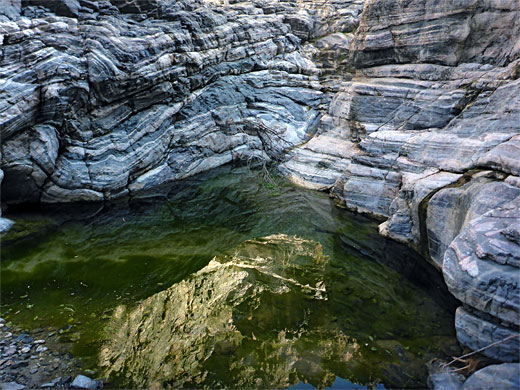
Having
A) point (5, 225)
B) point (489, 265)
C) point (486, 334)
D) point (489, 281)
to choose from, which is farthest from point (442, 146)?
point (5, 225)

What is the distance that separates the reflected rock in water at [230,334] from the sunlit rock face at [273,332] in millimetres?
19

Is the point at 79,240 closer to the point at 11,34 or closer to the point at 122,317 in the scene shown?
the point at 122,317

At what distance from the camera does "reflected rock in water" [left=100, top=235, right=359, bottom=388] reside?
660cm

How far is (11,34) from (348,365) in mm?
14773

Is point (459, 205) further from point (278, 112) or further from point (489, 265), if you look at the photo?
point (278, 112)

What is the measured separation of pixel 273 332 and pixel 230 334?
87cm

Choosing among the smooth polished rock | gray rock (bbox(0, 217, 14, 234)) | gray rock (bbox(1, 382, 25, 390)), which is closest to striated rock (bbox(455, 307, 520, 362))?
the smooth polished rock

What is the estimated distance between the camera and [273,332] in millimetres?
7711

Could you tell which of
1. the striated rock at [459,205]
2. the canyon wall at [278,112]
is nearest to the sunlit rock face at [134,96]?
the canyon wall at [278,112]

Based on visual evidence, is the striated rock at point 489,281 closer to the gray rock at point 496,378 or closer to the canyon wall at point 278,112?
the canyon wall at point 278,112

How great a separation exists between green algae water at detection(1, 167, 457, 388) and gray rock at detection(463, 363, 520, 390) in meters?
0.89

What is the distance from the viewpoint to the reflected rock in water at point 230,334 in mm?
6603

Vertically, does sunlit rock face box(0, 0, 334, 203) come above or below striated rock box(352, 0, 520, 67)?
below

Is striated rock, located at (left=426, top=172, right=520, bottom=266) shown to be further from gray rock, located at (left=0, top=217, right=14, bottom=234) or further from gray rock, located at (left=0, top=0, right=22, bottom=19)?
gray rock, located at (left=0, top=0, right=22, bottom=19)
